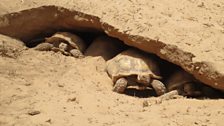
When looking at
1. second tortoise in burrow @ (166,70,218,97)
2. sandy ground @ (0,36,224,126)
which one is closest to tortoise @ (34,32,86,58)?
sandy ground @ (0,36,224,126)

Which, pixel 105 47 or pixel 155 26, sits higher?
pixel 155 26

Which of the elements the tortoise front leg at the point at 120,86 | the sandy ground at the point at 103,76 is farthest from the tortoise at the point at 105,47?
the tortoise front leg at the point at 120,86

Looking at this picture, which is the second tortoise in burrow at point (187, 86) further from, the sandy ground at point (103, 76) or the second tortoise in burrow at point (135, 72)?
the sandy ground at point (103, 76)

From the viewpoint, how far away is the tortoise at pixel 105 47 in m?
7.57

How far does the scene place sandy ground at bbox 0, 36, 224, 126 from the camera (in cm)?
505

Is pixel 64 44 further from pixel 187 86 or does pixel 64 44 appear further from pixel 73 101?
pixel 187 86

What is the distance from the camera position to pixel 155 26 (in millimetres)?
6617

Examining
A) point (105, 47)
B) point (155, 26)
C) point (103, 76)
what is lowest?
point (103, 76)

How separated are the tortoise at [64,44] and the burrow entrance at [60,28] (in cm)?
18

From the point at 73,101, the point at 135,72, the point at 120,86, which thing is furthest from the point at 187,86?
the point at 73,101

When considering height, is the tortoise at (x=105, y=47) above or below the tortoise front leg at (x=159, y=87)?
above

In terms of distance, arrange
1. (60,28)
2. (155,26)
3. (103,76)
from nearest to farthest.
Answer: (155,26) < (103,76) < (60,28)

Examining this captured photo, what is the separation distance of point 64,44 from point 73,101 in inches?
84.8

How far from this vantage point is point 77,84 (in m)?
6.36
